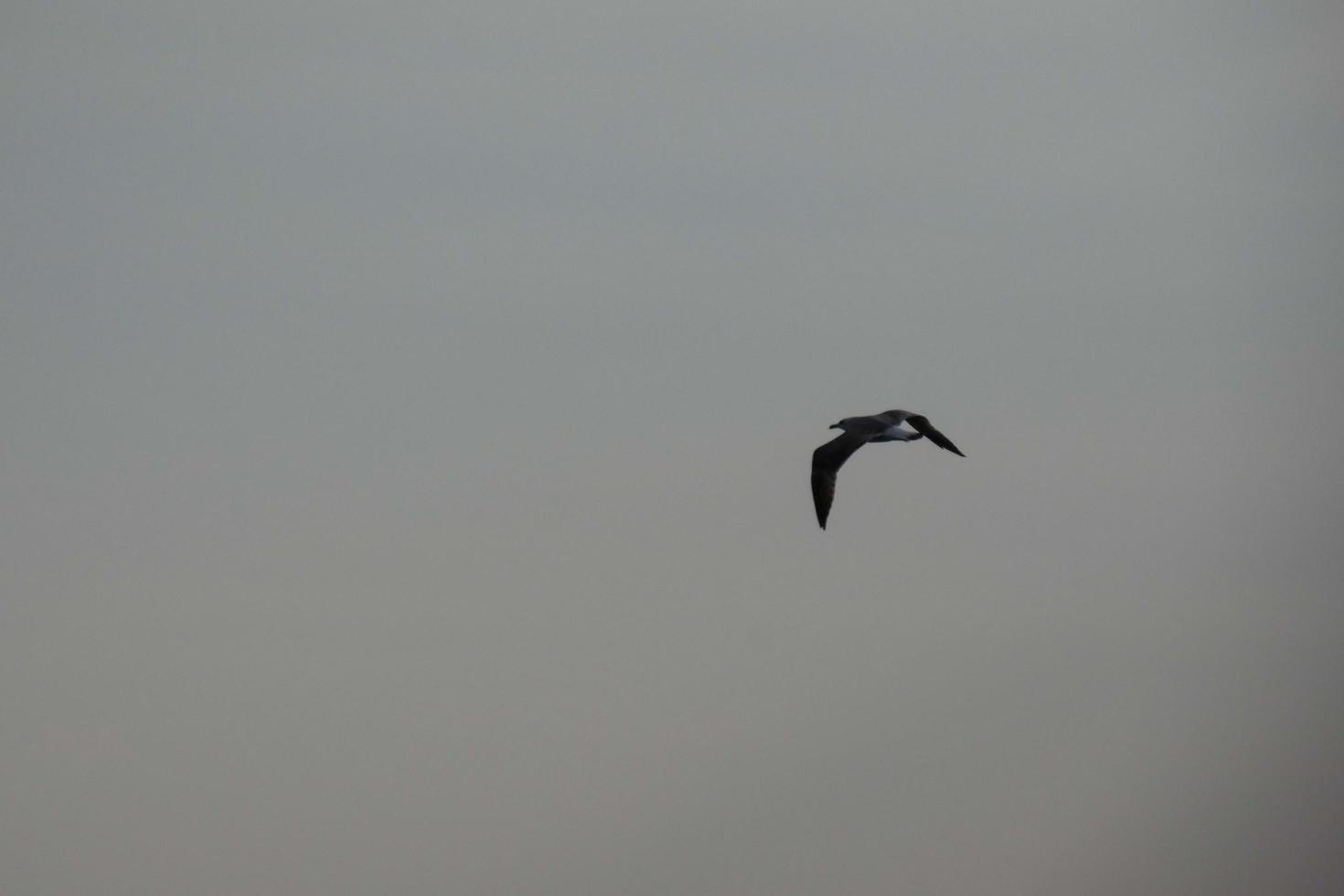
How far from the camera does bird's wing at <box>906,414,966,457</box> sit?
50.0m

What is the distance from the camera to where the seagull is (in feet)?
166

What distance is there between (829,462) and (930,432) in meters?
3.40

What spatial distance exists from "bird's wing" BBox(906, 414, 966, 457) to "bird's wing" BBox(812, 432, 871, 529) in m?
1.58

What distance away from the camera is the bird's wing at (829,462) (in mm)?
51000

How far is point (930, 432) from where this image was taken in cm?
5059

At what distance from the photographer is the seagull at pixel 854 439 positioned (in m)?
50.7

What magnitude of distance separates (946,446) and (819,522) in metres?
4.79

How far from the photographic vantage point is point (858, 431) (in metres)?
52.5

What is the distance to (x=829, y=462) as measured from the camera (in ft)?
171

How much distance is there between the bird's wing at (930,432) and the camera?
4997cm

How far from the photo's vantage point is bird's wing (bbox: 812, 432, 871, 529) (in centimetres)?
5100

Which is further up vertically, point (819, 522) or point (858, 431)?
point (858, 431)

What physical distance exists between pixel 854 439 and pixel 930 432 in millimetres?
2701

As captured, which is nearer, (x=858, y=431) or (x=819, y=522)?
(x=819, y=522)
